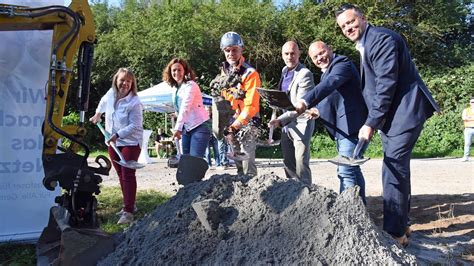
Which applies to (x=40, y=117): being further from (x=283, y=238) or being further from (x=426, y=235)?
(x=426, y=235)

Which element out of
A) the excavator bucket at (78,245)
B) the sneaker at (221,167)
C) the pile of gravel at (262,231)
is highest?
the pile of gravel at (262,231)

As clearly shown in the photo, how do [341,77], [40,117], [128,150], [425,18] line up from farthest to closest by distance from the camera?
1. [425,18]
2. [128,150]
3. [40,117]
4. [341,77]

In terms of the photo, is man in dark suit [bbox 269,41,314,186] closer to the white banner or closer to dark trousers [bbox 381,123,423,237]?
dark trousers [bbox 381,123,423,237]

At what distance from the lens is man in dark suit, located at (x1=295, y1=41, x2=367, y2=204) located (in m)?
4.09

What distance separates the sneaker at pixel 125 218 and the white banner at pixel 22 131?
750 mm

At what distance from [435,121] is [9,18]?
17330 mm

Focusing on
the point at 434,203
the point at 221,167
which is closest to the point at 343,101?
the point at 434,203

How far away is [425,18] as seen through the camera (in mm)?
23422

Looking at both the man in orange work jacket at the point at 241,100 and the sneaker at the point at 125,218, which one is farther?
the sneaker at the point at 125,218

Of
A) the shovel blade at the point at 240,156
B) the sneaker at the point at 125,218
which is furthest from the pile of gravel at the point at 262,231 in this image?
the sneaker at the point at 125,218

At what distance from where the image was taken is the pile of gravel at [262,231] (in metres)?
2.77

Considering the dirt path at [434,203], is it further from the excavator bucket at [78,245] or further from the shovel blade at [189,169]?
the excavator bucket at [78,245]

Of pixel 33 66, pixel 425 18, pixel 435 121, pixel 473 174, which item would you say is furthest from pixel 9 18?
pixel 425 18

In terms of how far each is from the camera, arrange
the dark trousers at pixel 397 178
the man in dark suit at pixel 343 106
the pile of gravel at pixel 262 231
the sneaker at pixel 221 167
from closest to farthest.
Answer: the pile of gravel at pixel 262 231 → the dark trousers at pixel 397 178 → the man in dark suit at pixel 343 106 → the sneaker at pixel 221 167
